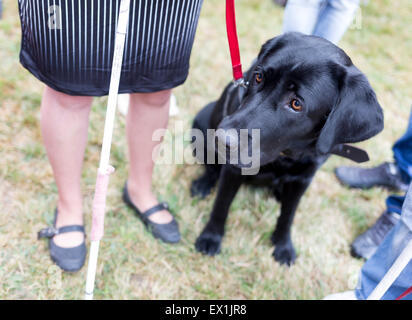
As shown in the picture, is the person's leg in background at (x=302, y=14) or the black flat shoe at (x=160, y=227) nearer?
the person's leg in background at (x=302, y=14)

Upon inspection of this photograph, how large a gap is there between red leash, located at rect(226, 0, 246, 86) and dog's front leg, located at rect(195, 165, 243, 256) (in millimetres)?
534

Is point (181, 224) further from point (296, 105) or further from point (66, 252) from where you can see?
point (296, 105)

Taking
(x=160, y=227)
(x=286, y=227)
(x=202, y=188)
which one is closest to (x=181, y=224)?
(x=160, y=227)

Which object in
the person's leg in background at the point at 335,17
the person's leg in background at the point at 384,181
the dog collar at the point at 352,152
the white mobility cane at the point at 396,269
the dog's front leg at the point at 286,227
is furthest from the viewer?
the person's leg in background at the point at 384,181

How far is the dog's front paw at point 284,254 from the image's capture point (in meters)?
2.23

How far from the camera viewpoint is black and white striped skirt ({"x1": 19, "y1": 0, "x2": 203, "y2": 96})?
1.33 metres

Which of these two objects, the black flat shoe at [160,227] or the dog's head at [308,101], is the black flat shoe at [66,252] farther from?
the dog's head at [308,101]

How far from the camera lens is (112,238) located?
2.15 m

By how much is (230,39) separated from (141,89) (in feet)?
1.40

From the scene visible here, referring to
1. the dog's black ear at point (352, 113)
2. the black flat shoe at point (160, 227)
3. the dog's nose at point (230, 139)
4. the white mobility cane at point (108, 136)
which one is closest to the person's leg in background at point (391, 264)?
the dog's black ear at point (352, 113)

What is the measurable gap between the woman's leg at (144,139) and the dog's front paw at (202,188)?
11.5 inches

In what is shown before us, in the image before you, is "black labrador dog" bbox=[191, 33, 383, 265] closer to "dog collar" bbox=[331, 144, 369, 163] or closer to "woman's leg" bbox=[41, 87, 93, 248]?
"dog collar" bbox=[331, 144, 369, 163]
